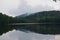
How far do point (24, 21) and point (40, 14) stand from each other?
5.58m

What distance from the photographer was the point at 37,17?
49.7m

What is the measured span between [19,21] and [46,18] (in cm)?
689

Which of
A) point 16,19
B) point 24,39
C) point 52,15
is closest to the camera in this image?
point 24,39

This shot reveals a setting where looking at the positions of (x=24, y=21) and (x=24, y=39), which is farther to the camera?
(x=24, y=21)

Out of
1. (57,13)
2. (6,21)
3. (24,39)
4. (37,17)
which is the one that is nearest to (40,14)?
(37,17)

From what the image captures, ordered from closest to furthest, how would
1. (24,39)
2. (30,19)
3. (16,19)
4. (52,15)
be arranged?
(24,39) < (16,19) < (30,19) < (52,15)

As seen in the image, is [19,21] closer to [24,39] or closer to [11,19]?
[11,19]

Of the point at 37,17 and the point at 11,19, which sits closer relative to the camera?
the point at 11,19

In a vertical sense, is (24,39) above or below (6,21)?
above

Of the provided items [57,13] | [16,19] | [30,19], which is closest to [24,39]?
[16,19]

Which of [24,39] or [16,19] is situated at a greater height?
[24,39]

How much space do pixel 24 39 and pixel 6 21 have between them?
34.0 m

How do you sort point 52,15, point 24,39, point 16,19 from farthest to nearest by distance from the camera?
point 52,15 → point 16,19 → point 24,39

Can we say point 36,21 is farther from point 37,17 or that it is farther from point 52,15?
point 52,15
